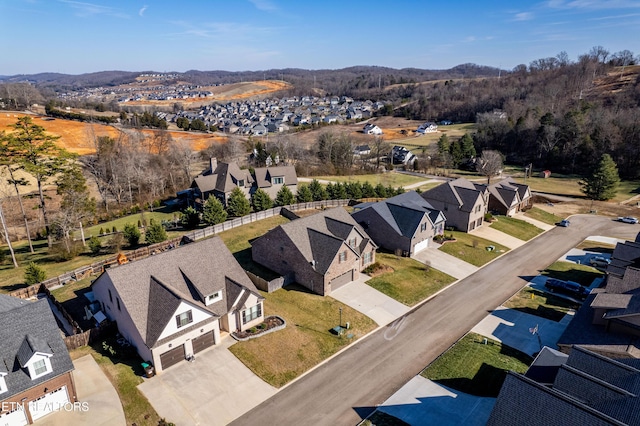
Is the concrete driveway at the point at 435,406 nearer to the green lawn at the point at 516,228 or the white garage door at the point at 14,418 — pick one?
the white garage door at the point at 14,418

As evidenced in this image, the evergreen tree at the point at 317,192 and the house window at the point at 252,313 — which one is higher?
the evergreen tree at the point at 317,192

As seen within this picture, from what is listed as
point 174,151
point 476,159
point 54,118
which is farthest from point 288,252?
point 54,118

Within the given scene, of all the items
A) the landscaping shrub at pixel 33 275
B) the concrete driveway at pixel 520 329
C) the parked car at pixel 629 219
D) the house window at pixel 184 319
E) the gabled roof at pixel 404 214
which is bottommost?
the concrete driveway at pixel 520 329

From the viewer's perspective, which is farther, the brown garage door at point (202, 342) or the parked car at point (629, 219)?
the parked car at point (629, 219)

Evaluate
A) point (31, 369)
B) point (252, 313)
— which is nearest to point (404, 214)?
point (252, 313)

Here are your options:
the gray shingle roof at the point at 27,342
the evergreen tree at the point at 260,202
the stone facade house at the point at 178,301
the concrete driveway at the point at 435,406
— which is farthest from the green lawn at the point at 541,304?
the gray shingle roof at the point at 27,342

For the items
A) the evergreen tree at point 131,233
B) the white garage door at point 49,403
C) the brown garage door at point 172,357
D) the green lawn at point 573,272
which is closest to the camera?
the white garage door at point 49,403

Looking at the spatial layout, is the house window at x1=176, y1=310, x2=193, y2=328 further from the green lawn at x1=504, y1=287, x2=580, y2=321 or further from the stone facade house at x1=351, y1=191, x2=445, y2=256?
the green lawn at x1=504, y1=287, x2=580, y2=321
